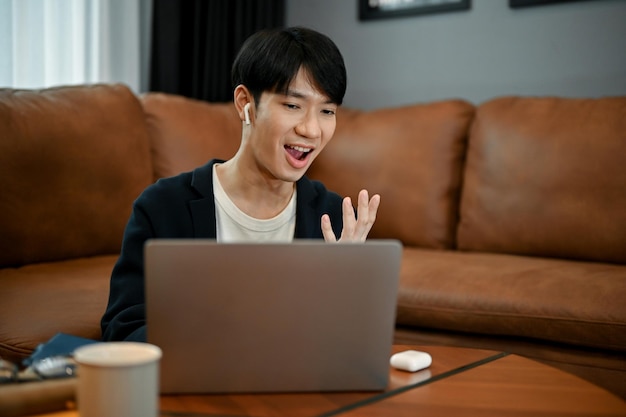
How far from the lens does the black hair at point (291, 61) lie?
57.4 inches

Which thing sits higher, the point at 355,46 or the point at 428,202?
the point at 355,46

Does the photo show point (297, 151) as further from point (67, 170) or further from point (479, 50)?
point (479, 50)

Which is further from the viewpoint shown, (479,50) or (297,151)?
(479,50)

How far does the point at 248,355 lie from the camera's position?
987mm

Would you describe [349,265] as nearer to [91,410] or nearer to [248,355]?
[248,355]

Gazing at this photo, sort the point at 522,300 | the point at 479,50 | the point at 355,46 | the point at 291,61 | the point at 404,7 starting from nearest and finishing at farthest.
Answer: the point at 291,61
the point at 522,300
the point at 479,50
the point at 404,7
the point at 355,46

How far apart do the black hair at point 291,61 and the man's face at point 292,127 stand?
14 millimetres

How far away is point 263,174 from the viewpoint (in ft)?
5.15

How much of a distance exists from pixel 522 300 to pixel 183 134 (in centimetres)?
137

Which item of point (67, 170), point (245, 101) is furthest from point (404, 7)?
point (245, 101)

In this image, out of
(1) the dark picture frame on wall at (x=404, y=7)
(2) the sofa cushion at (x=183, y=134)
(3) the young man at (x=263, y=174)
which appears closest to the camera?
(3) the young man at (x=263, y=174)

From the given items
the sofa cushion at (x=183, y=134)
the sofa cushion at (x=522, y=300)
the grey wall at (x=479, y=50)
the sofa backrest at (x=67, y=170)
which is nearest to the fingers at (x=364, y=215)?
the sofa cushion at (x=522, y=300)

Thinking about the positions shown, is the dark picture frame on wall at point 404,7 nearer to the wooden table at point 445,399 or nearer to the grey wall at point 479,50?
the grey wall at point 479,50

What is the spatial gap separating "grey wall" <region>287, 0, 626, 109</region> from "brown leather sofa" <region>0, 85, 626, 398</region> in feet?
1.29
